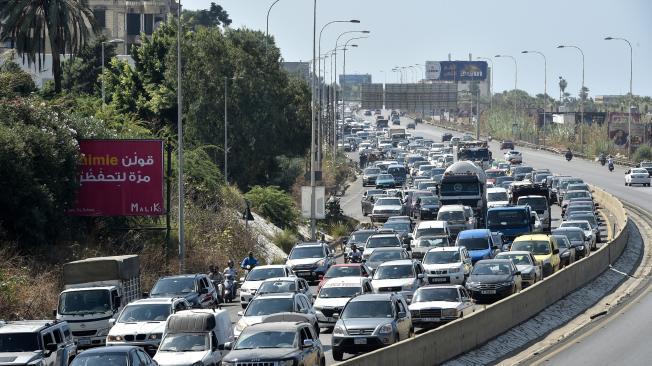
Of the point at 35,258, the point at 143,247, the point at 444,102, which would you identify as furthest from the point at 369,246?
the point at 444,102

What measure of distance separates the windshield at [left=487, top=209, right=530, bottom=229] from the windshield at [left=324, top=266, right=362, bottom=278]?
16.4 meters

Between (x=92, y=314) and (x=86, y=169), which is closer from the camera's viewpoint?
(x=92, y=314)

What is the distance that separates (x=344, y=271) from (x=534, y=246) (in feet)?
28.4

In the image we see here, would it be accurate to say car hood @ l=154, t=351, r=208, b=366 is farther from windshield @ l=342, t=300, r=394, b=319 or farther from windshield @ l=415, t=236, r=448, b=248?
windshield @ l=415, t=236, r=448, b=248

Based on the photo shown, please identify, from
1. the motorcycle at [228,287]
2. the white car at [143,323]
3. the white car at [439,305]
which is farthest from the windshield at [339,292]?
the motorcycle at [228,287]

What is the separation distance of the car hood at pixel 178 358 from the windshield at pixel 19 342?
2185 millimetres

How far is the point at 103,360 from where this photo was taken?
21.1 m

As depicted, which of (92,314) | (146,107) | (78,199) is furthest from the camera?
(146,107)

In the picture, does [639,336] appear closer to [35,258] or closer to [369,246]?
[369,246]

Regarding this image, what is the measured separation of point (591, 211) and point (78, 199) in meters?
26.1

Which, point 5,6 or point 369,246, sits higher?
point 5,6

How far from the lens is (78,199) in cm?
4616

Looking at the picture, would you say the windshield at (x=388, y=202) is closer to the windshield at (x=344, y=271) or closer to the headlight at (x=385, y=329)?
the windshield at (x=344, y=271)

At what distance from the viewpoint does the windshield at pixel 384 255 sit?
41875mm
